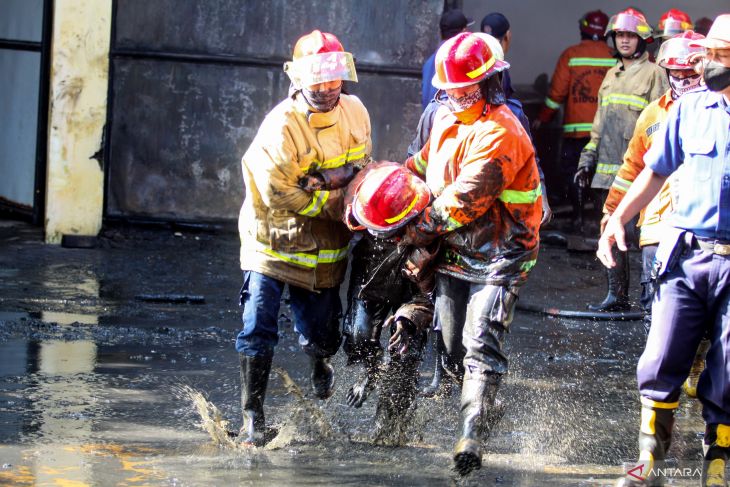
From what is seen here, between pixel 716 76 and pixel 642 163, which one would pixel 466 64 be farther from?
pixel 642 163

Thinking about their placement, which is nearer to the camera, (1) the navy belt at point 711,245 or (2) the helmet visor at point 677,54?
(1) the navy belt at point 711,245

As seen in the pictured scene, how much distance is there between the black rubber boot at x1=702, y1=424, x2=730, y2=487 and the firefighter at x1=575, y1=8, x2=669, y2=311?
5.37 m

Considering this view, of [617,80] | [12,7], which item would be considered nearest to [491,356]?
[617,80]

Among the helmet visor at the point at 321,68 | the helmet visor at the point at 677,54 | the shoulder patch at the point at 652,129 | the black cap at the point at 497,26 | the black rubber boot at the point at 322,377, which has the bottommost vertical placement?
the black rubber boot at the point at 322,377

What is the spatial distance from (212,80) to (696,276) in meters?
6.91

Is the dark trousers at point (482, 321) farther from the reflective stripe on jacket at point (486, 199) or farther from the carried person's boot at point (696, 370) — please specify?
the carried person's boot at point (696, 370)

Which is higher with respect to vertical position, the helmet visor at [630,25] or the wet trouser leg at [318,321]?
the helmet visor at [630,25]

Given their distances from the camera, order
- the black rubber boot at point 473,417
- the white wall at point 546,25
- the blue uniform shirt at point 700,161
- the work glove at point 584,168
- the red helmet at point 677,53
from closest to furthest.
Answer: the blue uniform shirt at point 700,161
the black rubber boot at point 473,417
the red helmet at point 677,53
the work glove at point 584,168
the white wall at point 546,25

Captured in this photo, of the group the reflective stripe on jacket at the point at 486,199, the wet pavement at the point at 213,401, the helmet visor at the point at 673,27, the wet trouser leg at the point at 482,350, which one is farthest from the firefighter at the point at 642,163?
the helmet visor at the point at 673,27

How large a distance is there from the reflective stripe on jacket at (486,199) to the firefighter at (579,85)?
23.8 feet

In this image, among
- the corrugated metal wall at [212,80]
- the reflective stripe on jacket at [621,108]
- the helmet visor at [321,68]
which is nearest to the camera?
the helmet visor at [321,68]

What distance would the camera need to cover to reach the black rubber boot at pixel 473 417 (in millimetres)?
4926

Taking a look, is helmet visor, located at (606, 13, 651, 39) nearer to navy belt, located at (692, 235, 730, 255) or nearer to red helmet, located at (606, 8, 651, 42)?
red helmet, located at (606, 8, 651, 42)

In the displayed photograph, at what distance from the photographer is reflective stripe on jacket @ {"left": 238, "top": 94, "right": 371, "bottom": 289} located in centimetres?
539
